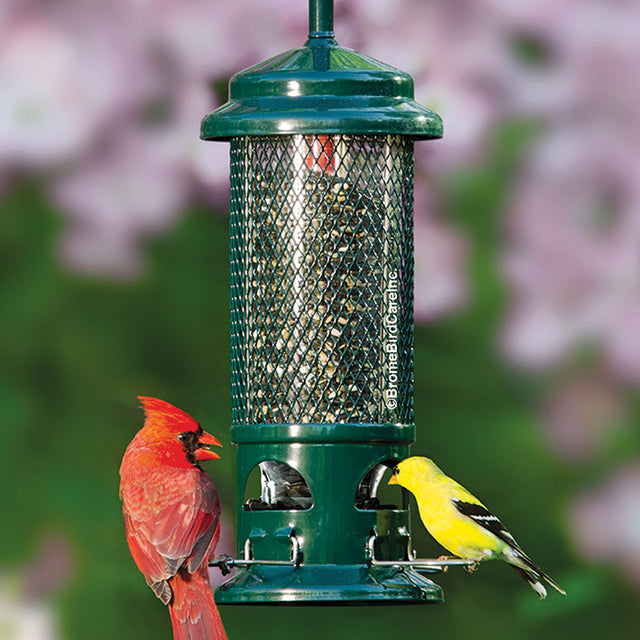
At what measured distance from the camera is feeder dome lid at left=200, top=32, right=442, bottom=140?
36.1 ft

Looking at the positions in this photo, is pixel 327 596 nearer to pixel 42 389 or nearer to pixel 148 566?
pixel 148 566

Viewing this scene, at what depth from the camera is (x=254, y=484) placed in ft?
38.5

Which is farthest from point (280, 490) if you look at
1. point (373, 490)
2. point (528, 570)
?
point (528, 570)

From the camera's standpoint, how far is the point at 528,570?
11.4 meters

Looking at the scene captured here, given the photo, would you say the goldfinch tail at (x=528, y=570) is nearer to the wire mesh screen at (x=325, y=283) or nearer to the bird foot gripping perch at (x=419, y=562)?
the bird foot gripping perch at (x=419, y=562)

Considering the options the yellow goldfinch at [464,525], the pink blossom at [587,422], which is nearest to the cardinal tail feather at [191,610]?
the yellow goldfinch at [464,525]

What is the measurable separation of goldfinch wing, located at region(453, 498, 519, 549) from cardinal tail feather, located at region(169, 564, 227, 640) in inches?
30.4

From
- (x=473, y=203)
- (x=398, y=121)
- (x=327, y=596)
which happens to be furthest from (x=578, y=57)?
(x=327, y=596)

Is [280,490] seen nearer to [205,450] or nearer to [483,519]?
[205,450]

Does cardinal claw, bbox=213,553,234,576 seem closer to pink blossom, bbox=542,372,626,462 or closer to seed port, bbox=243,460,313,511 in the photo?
seed port, bbox=243,460,313,511

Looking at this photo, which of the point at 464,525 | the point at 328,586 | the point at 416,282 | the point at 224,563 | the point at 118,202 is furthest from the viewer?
the point at 416,282

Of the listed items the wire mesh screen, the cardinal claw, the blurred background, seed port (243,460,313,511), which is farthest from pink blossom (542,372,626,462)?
the cardinal claw

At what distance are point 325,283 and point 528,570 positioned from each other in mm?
1039

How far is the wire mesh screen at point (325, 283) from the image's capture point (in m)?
11.2
